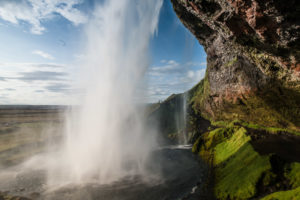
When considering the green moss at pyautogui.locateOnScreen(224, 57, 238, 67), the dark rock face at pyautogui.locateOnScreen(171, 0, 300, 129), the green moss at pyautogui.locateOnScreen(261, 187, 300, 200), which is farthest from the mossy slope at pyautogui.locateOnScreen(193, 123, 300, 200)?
the green moss at pyautogui.locateOnScreen(224, 57, 238, 67)

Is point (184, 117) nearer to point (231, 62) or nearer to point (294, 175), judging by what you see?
point (231, 62)

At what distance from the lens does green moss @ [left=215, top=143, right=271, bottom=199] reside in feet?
47.1

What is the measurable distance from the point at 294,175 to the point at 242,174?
449cm

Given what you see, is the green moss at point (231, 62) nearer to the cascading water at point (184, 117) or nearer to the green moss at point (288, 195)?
the green moss at point (288, 195)

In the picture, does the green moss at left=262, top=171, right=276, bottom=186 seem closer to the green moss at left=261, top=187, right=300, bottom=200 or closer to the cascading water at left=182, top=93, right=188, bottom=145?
the green moss at left=261, top=187, right=300, bottom=200

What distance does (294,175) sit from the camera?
42.2 ft

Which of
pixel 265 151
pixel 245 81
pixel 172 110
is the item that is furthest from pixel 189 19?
pixel 172 110

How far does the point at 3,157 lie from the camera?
3447 cm

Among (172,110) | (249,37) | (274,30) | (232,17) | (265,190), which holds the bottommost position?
(265,190)

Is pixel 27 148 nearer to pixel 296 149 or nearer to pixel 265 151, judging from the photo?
pixel 265 151

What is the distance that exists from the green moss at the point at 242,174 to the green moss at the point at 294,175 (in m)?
1.48

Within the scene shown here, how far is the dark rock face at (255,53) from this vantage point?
11.3 m

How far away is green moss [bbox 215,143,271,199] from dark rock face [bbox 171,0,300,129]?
962 cm

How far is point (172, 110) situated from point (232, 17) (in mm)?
62539
